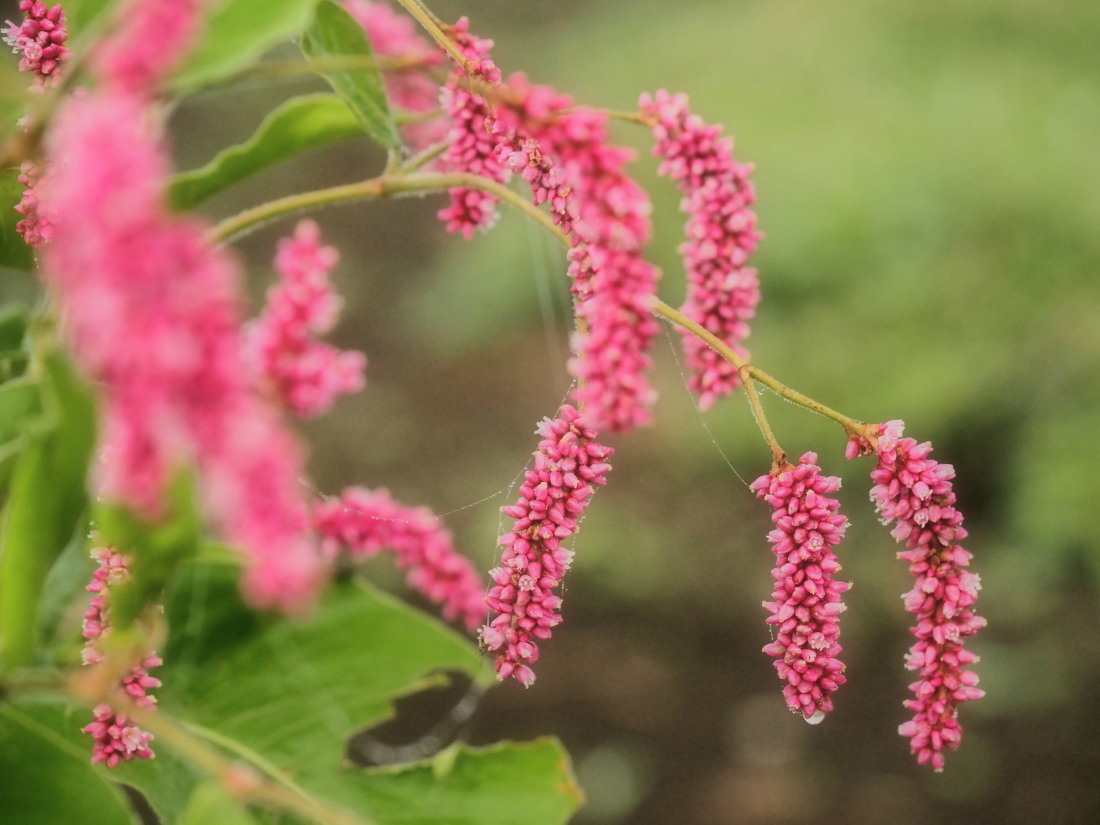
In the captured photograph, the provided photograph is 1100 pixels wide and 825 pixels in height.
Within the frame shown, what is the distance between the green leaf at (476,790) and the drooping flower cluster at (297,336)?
296 millimetres

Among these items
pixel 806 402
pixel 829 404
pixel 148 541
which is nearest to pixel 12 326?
pixel 148 541

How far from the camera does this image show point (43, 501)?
34 cm

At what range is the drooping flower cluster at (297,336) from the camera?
0.27 metres

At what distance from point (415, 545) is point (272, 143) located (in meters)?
0.22

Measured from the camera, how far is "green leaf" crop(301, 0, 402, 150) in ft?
1.51

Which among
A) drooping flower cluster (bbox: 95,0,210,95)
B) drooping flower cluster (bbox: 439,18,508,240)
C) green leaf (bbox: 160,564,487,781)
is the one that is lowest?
green leaf (bbox: 160,564,487,781)

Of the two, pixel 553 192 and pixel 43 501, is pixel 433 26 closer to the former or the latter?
pixel 553 192

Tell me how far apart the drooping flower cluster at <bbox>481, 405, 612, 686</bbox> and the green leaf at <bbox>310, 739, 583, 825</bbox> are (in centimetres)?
8

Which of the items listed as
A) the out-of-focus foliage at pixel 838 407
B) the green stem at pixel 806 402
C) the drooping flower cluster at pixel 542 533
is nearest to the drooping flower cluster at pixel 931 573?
the green stem at pixel 806 402

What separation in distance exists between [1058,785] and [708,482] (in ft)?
3.31

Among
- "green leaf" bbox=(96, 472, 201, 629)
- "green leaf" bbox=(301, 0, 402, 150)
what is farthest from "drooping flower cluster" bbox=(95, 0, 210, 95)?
"green leaf" bbox=(301, 0, 402, 150)

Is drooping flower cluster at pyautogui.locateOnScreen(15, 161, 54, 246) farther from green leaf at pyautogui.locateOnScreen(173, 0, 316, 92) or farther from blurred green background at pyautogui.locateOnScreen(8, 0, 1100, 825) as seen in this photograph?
blurred green background at pyautogui.locateOnScreen(8, 0, 1100, 825)

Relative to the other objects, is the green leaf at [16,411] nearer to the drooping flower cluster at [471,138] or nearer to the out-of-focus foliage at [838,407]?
the drooping flower cluster at [471,138]

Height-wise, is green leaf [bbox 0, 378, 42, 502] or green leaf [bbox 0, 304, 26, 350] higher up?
green leaf [bbox 0, 304, 26, 350]
